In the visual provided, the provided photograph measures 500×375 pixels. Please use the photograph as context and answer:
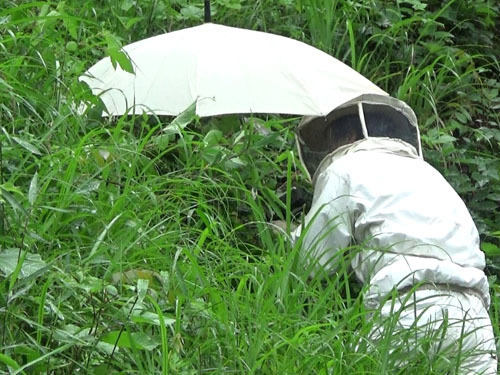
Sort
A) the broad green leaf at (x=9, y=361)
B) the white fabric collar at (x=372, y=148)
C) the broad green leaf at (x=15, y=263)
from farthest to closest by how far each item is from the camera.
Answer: the white fabric collar at (x=372, y=148), the broad green leaf at (x=15, y=263), the broad green leaf at (x=9, y=361)

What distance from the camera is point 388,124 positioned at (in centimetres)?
509

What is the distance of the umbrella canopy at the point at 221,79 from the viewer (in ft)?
15.9

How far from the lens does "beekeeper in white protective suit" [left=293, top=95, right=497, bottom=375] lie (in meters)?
4.08

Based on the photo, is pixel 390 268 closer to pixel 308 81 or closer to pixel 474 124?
pixel 308 81

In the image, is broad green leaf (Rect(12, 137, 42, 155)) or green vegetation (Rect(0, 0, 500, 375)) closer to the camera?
A: green vegetation (Rect(0, 0, 500, 375))

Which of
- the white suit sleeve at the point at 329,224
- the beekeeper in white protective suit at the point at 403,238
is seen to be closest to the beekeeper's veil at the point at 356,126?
the beekeeper in white protective suit at the point at 403,238

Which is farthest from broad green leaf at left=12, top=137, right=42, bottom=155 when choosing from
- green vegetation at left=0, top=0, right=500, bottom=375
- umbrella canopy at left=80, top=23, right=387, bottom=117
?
umbrella canopy at left=80, top=23, right=387, bottom=117

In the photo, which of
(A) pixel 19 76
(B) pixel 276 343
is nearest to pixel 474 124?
(A) pixel 19 76

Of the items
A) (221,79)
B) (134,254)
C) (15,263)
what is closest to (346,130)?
(221,79)

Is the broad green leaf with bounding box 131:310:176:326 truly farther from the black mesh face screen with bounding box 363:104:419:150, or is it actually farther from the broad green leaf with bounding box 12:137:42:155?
the black mesh face screen with bounding box 363:104:419:150

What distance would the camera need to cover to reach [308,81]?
5.06 meters

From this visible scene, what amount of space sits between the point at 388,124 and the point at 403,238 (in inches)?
37.2

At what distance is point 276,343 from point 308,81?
1870mm

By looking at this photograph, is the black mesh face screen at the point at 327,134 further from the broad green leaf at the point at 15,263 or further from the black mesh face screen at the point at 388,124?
the broad green leaf at the point at 15,263
